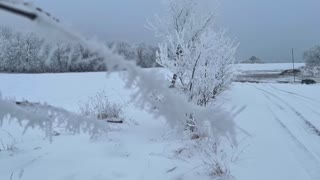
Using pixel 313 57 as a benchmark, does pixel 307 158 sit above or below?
above

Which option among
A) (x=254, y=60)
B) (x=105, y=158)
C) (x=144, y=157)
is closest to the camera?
(x=105, y=158)

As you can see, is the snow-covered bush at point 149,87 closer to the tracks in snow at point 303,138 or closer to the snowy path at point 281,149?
the snowy path at point 281,149

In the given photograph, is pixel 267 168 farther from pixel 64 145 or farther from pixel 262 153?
pixel 64 145

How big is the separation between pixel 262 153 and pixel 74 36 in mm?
6852

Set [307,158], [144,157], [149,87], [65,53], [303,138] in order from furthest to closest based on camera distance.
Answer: [303,138] < [307,158] < [144,157] < [65,53] < [149,87]

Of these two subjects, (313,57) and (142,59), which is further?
A: (313,57)

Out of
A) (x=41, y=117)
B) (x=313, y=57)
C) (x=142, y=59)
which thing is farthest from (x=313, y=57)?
(x=41, y=117)

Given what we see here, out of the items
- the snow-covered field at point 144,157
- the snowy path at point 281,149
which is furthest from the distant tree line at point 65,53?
the snowy path at point 281,149

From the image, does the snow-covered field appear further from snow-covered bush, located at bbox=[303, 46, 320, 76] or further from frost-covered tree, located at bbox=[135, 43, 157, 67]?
snow-covered bush, located at bbox=[303, 46, 320, 76]

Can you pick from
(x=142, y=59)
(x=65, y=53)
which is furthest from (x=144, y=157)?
(x=65, y=53)

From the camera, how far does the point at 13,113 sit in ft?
4.49

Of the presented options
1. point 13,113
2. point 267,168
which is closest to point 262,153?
point 267,168

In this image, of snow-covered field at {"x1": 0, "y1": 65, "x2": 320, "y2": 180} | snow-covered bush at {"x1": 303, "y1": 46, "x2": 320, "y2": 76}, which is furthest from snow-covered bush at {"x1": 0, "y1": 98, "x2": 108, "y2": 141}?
snow-covered bush at {"x1": 303, "y1": 46, "x2": 320, "y2": 76}

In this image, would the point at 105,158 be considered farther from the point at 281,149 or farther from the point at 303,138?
the point at 303,138
